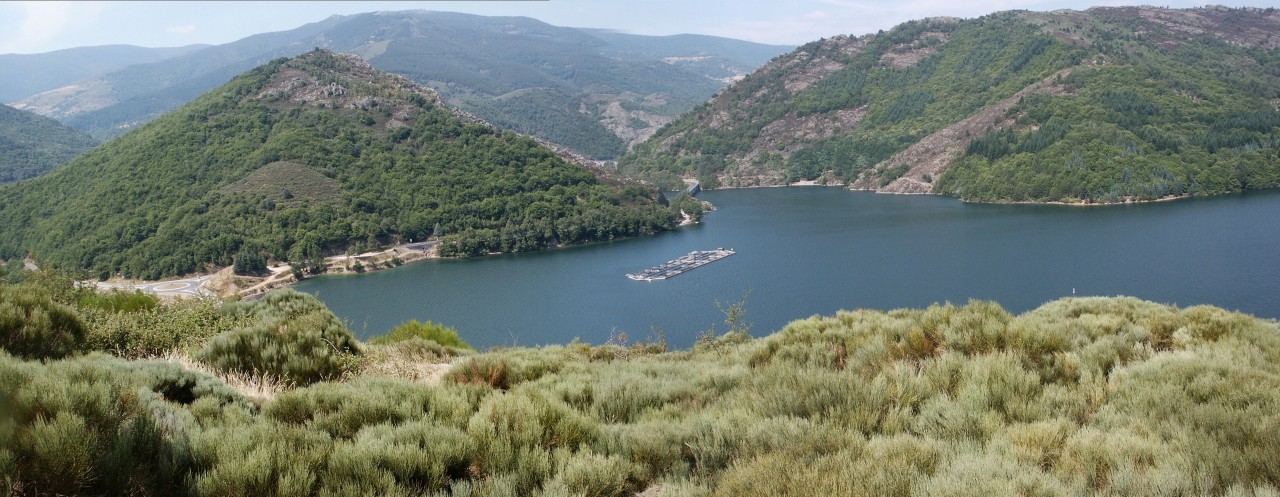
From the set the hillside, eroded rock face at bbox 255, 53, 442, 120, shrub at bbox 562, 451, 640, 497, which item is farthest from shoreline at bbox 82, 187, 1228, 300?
shrub at bbox 562, 451, 640, 497

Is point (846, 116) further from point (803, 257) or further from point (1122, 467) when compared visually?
point (1122, 467)

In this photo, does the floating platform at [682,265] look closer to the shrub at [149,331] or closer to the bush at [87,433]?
the shrub at [149,331]

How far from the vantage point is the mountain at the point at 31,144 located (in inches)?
4749

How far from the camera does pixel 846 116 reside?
137000 mm

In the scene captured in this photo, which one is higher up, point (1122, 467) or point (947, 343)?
point (1122, 467)

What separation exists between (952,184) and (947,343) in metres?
93.0

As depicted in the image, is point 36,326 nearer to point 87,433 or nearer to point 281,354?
point 281,354

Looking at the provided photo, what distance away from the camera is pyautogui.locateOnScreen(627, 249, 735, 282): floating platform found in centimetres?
5128

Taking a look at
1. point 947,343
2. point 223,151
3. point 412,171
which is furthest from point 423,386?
point 223,151

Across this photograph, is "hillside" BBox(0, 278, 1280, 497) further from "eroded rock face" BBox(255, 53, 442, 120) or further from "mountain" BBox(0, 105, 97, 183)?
"mountain" BBox(0, 105, 97, 183)

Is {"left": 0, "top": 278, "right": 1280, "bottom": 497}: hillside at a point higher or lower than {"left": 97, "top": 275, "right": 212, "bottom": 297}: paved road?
higher

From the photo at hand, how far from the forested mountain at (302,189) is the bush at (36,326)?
55872 mm

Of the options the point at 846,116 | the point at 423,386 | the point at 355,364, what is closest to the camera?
the point at 423,386

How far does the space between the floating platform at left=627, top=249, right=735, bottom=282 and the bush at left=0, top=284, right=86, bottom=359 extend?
45.1 meters
